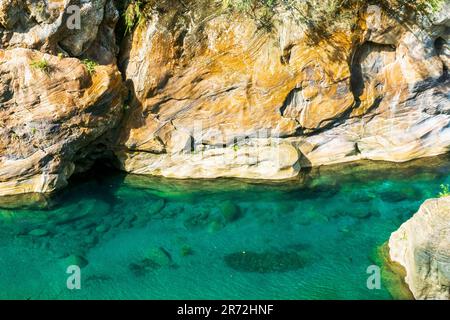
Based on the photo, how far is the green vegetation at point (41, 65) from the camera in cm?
1110

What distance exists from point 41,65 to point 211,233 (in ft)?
15.8

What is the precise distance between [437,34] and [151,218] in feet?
25.1

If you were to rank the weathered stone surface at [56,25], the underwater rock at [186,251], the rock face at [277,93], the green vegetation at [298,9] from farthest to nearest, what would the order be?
the rock face at [277,93]
the green vegetation at [298,9]
the weathered stone surface at [56,25]
the underwater rock at [186,251]

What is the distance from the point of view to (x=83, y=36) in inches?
460

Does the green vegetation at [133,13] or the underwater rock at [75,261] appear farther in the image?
the green vegetation at [133,13]

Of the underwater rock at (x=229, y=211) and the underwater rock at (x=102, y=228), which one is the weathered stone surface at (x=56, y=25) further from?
the underwater rock at (x=229, y=211)

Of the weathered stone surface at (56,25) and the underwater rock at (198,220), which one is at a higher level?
the weathered stone surface at (56,25)

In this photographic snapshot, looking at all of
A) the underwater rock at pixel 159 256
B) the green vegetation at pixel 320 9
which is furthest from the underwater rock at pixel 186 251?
the green vegetation at pixel 320 9

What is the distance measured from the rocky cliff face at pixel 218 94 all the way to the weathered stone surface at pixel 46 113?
2 cm

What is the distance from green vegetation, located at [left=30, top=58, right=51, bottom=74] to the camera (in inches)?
437

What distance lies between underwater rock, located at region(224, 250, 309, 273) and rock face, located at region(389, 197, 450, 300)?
190cm

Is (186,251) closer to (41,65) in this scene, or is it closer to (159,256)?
(159,256)

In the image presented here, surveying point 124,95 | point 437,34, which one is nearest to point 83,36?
point 124,95

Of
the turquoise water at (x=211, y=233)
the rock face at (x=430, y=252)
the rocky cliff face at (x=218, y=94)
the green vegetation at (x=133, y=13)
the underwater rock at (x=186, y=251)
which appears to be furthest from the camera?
the green vegetation at (x=133, y=13)
